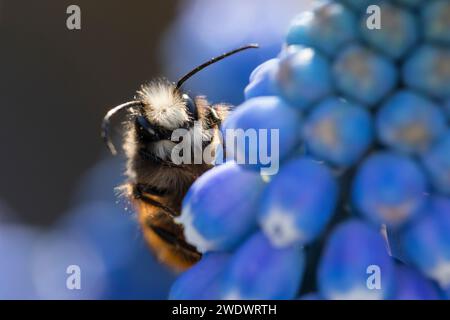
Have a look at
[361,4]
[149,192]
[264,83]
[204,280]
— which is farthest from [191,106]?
[361,4]

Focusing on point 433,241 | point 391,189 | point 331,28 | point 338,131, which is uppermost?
point 331,28

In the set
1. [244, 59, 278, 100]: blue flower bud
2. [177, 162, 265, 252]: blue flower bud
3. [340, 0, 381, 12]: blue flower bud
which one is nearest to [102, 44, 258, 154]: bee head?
[244, 59, 278, 100]: blue flower bud

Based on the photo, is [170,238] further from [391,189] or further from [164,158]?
[391,189]

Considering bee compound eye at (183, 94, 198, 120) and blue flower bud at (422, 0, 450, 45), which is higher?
blue flower bud at (422, 0, 450, 45)

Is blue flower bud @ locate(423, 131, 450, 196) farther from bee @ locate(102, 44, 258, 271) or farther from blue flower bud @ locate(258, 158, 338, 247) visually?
bee @ locate(102, 44, 258, 271)

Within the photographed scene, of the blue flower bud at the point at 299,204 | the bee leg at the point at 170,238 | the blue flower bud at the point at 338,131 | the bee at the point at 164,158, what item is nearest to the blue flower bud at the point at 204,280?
the blue flower bud at the point at 299,204

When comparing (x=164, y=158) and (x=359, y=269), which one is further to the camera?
(x=164, y=158)
